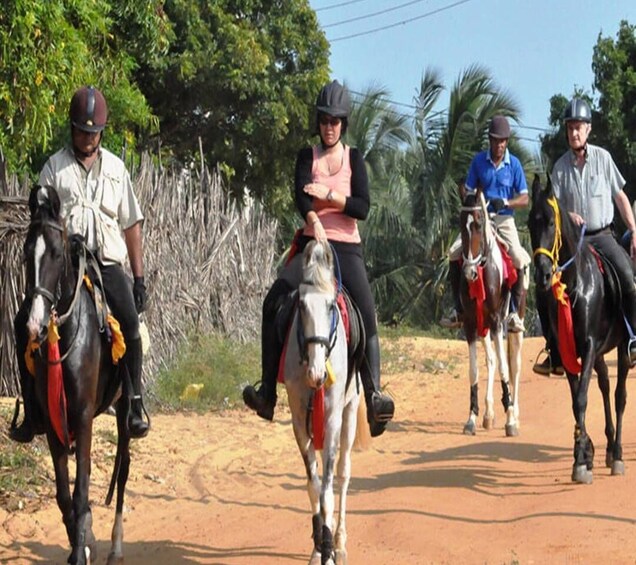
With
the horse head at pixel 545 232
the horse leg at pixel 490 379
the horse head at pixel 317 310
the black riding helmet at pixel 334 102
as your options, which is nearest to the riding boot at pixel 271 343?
the horse head at pixel 317 310

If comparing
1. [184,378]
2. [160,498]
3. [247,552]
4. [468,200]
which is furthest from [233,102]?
[247,552]

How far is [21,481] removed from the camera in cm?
1011

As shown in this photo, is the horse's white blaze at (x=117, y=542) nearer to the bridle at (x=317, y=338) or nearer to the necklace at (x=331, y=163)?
the bridle at (x=317, y=338)

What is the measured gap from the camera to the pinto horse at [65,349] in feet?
22.8

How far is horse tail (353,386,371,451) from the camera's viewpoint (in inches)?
337

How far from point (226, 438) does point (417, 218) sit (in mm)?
17946

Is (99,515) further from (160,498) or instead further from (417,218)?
(417,218)

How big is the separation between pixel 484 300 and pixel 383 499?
4.31 m

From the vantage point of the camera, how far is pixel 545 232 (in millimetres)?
9844

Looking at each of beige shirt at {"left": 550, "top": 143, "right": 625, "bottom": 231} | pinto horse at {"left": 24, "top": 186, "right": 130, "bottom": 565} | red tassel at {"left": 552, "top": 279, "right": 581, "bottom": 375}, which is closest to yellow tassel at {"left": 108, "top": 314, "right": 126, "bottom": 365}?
pinto horse at {"left": 24, "top": 186, "right": 130, "bottom": 565}

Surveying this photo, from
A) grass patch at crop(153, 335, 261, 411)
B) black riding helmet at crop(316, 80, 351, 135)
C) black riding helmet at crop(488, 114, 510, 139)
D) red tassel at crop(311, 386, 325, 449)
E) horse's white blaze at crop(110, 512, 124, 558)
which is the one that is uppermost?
black riding helmet at crop(488, 114, 510, 139)

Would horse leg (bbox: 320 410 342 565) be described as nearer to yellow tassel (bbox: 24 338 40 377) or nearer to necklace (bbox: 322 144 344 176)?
necklace (bbox: 322 144 344 176)

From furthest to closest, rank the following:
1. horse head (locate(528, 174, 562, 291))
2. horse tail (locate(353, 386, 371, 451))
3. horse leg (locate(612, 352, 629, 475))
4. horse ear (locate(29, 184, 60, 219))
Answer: horse leg (locate(612, 352, 629, 475)) < horse head (locate(528, 174, 562, 291)) < horse tail (locate(353, 386, 371, 451)) < horse ear (locate(29, 184, 60, 219))

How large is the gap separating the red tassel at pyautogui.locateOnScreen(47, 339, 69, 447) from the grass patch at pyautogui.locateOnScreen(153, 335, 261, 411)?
7.29 meters
